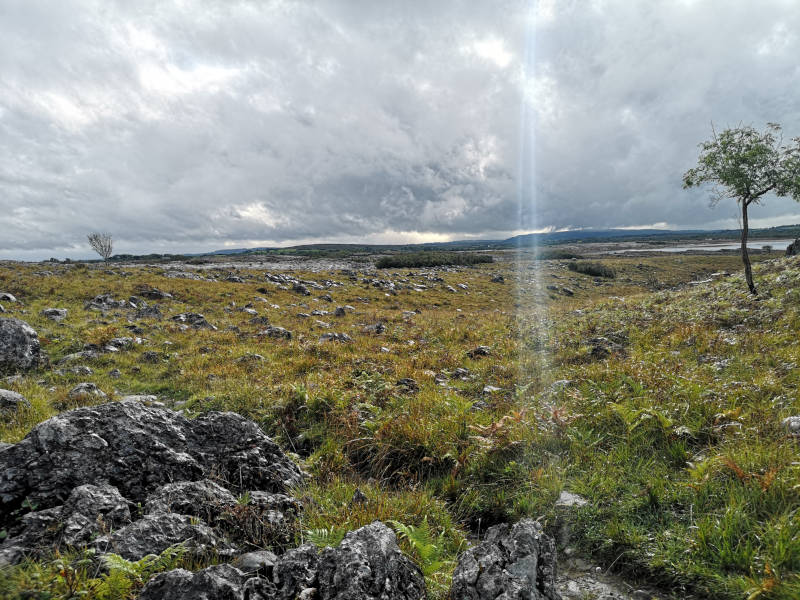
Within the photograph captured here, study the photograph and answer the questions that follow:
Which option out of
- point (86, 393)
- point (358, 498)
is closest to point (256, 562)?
point (358, 498)

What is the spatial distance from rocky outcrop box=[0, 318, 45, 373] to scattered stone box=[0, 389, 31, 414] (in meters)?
3.99

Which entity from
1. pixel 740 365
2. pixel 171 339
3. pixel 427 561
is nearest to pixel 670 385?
pixel 740 365

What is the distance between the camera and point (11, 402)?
7418 mm

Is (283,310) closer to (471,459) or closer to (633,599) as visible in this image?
(471,459)

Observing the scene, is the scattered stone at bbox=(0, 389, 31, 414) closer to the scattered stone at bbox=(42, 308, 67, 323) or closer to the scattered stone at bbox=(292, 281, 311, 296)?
the scattered stone at bbox=(42, 308, 67, 323)

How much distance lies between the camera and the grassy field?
12.3 ft

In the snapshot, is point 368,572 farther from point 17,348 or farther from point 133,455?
point 17,348

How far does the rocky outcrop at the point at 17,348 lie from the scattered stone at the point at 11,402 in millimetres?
3987

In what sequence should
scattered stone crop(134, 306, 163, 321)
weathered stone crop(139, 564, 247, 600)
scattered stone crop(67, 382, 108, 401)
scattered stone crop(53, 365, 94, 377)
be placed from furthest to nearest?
scattered stone crop(134, 306, 163, 321) < scattered stone crop(53, 365, 94, 377) < scattered stone crop(67, 382, 108, 401) < weathered stone crop(139, 564, 247, 600)

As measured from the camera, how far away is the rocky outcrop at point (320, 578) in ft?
8.84

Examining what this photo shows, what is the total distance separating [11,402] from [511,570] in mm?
10160

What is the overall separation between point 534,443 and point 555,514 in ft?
5.33

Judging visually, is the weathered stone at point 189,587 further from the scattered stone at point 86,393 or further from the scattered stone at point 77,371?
the scattered stone at point 77,371

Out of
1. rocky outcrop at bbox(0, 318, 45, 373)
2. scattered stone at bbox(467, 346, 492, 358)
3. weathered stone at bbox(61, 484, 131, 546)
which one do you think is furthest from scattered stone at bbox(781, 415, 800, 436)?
rocky outcrop at bbox(0, 318, 45, 373)
